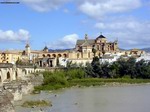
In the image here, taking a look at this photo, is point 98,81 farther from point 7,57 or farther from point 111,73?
point 7,57

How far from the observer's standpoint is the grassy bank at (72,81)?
66.5 meters

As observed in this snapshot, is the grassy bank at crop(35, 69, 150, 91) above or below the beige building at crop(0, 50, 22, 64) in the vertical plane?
below

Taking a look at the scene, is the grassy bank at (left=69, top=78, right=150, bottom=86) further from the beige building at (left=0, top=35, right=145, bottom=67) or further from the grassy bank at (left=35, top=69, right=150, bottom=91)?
the beige building at (left=0, top=35, right=145, bottom=67)

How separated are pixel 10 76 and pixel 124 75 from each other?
33.9m

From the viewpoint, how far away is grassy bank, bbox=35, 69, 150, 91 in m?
66.5

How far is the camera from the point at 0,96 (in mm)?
22531

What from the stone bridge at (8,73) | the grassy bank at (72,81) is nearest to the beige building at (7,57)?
the grassy bank at (72,81)

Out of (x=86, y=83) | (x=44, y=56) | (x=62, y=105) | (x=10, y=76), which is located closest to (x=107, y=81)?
(x=86, y=83)


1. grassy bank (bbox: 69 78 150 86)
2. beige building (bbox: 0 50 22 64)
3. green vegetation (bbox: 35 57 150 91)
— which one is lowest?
grassy bank (bbox: 69 78 150 86)

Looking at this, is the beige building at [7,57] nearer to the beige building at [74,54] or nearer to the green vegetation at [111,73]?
the beige building at [74,54]

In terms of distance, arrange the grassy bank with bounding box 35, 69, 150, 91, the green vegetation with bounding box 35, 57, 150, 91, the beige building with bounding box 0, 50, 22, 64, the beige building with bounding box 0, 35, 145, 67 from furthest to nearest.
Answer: the beige building with bounding box 0, 35, 145, 67
the beige building with bounding box 0, 50, 22, 64
the green vegetation with bounding box 35, 57, 150, 91
the grassy bank with bounding box 35, 69, 150, 91

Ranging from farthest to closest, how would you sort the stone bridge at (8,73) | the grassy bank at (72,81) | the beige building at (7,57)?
the beige building at (7,57)
the grassy bank at (72,81)
the stone bridge at (8,73)

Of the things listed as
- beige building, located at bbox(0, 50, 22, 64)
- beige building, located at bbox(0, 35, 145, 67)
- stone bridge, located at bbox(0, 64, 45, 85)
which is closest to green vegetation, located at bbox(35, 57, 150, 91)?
stone bridge, located at bbox(0, 64, 45, 85)

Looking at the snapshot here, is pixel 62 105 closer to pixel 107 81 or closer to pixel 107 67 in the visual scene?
pixel 107 81
